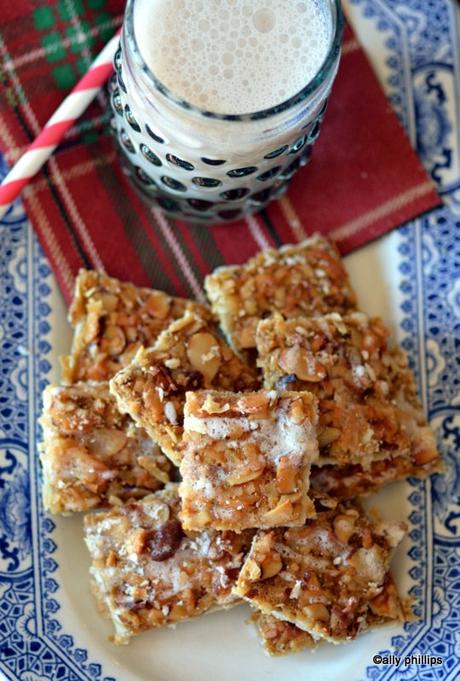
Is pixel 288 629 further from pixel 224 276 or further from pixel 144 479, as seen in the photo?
pixel 224 276

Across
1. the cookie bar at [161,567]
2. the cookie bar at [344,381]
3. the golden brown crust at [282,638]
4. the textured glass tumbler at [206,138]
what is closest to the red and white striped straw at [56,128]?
the textured glass tumbler at [206,138]

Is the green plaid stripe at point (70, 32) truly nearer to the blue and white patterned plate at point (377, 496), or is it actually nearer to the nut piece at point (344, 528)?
the blue and white patterned plate at point (377, 496)

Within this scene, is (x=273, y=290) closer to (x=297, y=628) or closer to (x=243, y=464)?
(x=243, y=464)

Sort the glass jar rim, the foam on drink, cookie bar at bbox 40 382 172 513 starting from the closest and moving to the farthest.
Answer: the glass jar rim < the foam on drink < cookie bar at bbox 40 382 172 513

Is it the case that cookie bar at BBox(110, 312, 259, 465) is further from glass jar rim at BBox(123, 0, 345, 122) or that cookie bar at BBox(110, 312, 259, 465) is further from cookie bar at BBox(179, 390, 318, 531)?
glass jar rim at BBox(123, 0, 345, 122)

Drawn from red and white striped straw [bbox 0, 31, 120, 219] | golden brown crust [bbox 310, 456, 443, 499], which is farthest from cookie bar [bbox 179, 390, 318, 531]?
red and white striped straw [bbox 0, 31, 120, 219]

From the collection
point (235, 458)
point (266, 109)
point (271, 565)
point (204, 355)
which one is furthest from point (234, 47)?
point (271, 565)
